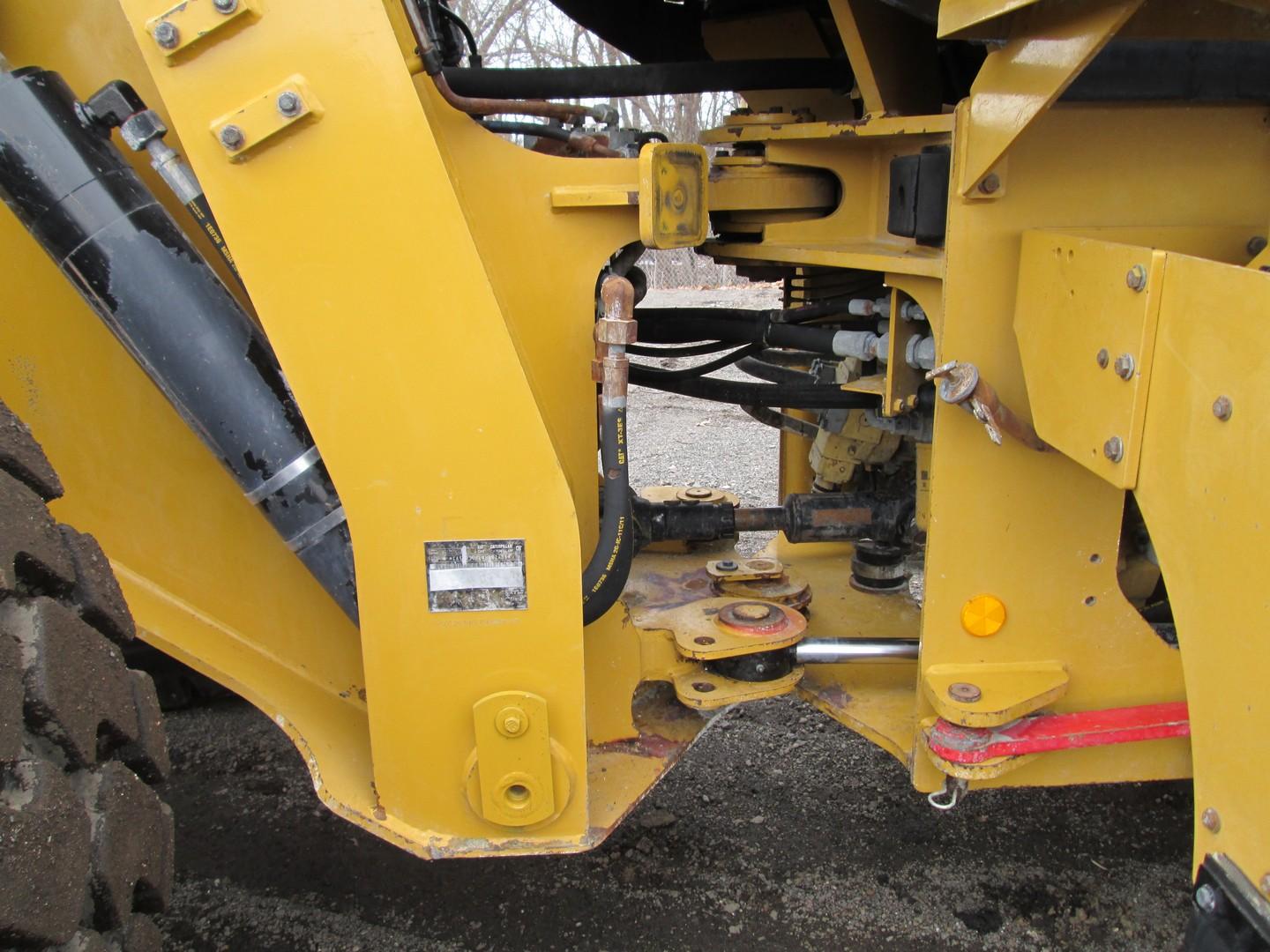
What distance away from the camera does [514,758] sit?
1.47 m

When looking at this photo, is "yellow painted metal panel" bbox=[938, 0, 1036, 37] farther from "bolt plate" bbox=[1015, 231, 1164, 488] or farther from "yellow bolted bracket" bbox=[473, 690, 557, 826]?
"yellow bolted bracket" bbox=[473, 690, 557, 826]

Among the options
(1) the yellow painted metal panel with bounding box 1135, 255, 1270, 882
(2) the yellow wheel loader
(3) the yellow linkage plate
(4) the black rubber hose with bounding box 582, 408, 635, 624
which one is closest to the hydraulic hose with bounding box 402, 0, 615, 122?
(2) the yellow wheel loader

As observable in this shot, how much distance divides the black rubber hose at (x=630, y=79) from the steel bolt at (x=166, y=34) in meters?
0.75

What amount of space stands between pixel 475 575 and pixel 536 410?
9.5 inches

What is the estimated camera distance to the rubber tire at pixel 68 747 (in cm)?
101

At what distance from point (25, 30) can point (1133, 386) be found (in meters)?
1.51

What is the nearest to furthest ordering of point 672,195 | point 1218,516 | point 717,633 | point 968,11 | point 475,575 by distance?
point 1218,516 → point 968,11 → point 475,575 → point 672,195 → point 717,633

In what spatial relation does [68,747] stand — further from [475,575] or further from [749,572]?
[749,572]

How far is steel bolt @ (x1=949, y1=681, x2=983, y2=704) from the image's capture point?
1496 millimetres

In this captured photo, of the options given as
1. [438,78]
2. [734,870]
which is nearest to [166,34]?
[438,78]

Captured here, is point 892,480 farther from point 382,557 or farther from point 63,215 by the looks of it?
point 63,215

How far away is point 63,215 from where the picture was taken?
1.31m

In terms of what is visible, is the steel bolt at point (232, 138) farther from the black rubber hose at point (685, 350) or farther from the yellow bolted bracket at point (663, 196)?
the black rubber hose at point (685, 350)

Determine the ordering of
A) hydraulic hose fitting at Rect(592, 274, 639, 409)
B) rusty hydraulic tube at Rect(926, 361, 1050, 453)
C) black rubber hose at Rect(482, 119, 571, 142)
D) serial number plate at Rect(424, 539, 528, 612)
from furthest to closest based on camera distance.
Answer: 1. black rubber hose at Rect(482, 119, 571, 142)
2. hydraulic hose fitting at Rect(592, 274, 639, 409)
3. serial number plate at Rect(424, 539, 528, 612)
4. rusty hydraulic tube at Rect(926, 361, 1050, 453)
